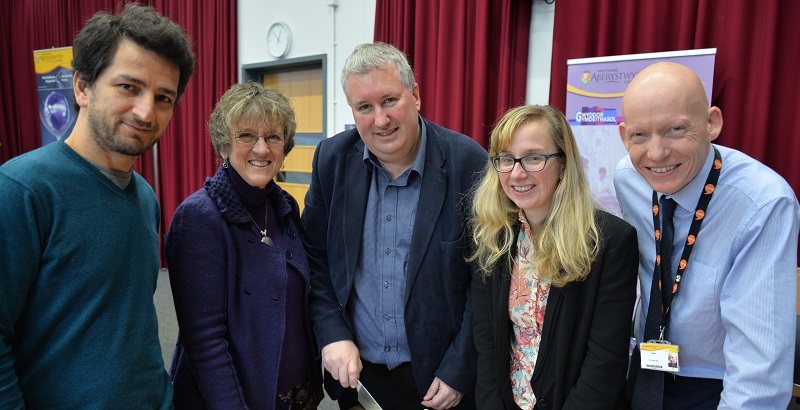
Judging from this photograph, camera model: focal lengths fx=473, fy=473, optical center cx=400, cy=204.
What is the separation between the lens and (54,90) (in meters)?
6.56

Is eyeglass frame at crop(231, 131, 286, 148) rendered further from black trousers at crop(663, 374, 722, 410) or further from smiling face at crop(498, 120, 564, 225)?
black trousers at crop(663, 374, 722, 410)

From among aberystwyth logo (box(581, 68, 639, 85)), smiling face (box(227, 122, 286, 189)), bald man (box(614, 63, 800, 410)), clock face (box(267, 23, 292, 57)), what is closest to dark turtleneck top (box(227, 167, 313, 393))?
smiling face (box(227, 122, 286, 189))

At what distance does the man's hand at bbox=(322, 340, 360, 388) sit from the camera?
158 centimetres

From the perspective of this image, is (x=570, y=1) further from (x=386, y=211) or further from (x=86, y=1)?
(x=86, y=1)

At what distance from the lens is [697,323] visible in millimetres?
1296

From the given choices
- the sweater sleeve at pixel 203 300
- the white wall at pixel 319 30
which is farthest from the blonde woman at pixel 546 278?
the white wall at pixel 319 30

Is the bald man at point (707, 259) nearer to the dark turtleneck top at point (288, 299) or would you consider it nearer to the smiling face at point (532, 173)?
the smiling face at point (532, 173)

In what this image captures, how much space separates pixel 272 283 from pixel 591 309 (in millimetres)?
946

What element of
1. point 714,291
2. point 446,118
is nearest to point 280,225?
point 714,291

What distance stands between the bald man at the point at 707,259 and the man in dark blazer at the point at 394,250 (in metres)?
0.55

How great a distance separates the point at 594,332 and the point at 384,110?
92cm

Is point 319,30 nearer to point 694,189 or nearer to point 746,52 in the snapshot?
point 746,52

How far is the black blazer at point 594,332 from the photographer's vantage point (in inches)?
51.2

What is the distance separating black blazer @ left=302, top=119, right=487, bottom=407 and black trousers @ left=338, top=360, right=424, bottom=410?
7 cm
